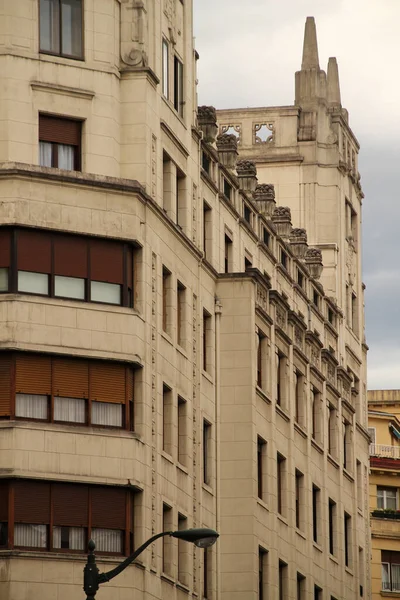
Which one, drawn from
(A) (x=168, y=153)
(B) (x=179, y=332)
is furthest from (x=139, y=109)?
(B) (x=179, y=332)

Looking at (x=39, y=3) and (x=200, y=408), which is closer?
(x=39, y=3)

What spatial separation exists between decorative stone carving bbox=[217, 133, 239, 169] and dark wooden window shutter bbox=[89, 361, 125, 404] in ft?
54.1

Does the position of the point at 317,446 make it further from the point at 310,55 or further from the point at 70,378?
the point at 70,378

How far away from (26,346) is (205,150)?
1382 centimetres

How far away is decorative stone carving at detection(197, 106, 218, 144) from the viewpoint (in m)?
69.2

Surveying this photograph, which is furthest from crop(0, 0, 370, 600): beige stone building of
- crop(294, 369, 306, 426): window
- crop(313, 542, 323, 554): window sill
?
crop(313, 542, 323, 554): window sill

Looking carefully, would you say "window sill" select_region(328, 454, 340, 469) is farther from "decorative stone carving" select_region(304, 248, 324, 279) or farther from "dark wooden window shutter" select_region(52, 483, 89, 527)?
"dark wooden window shutter" select_region(52, 483, 89, 527)

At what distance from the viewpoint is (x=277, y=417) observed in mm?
72812

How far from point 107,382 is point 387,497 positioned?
180 ft

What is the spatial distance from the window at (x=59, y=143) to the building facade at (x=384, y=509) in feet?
171

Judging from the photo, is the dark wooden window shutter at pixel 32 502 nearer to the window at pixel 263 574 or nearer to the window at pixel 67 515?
the window at pixel 67 515

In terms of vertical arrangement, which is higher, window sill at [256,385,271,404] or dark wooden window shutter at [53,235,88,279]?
dark wooden window shutter at [53,235,88,279]

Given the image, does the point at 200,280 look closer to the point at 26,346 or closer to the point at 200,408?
the point at 200,408

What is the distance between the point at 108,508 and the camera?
57062 millimetres
